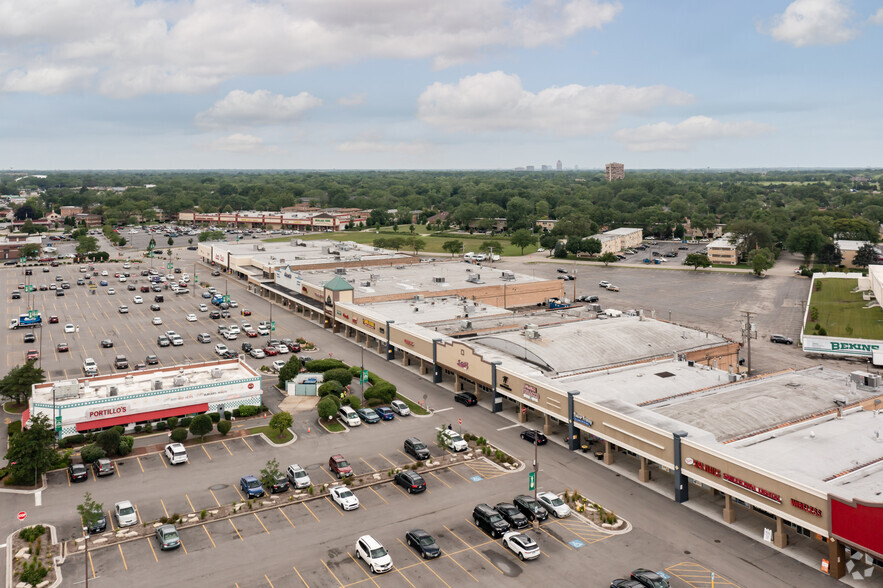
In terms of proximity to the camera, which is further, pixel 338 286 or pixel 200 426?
pixel 338 286

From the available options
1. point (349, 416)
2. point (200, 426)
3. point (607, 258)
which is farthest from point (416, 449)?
point (607, 258)

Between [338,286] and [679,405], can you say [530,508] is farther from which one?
[338,286]

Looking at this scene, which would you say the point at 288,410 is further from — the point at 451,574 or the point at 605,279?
the point at 605,279

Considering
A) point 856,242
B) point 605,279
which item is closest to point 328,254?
point 605,279

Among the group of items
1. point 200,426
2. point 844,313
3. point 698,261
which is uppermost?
point 698,261

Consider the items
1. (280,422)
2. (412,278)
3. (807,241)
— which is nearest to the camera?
(280,422)

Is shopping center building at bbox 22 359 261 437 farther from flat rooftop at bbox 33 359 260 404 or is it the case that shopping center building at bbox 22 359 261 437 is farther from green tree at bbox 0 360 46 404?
green tree at bbox 0 360 46 404

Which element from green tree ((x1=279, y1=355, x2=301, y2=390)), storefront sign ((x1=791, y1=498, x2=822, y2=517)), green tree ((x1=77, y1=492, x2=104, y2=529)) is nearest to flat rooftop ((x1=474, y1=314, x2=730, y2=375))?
green tree ((x1=279, y1=355, x2=301, y2=390))
